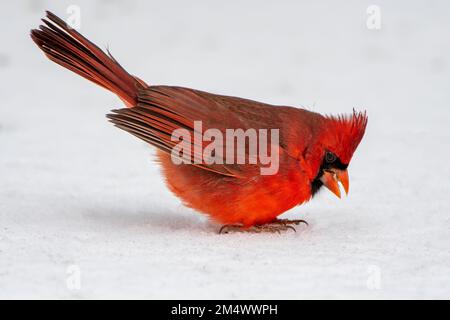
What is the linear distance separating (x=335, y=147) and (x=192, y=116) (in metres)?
0.92

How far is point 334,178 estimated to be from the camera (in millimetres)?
5812

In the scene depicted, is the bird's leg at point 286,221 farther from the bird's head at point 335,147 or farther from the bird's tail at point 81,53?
the bird's tail at point 81,53

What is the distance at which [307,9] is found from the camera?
39.3 ft

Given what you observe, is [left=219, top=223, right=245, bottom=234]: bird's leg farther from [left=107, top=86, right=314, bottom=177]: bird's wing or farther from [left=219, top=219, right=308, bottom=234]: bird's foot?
[left=107, top=86, right=314, bottom=177]: bird's wing

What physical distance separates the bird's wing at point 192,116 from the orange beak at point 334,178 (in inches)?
13.3

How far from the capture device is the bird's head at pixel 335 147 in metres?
5.67

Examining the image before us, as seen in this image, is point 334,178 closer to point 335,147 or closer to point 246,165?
point 335,147

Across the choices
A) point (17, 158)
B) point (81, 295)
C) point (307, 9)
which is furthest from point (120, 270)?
point (307, 9)

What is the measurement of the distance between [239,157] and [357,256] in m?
0.94

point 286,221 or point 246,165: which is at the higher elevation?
point 246,165

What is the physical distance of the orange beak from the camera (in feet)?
19.0

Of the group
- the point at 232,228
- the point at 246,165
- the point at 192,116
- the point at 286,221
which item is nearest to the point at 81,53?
the point at 192,116

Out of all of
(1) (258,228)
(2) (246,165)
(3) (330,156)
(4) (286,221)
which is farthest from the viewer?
(4) (286,221)

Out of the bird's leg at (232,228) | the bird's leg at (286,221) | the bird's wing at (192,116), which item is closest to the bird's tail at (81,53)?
the bird's wing at (192,116)
